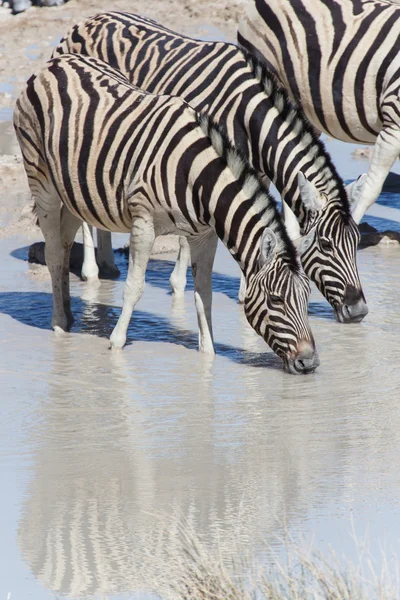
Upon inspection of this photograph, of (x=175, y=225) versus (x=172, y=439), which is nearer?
(x=172, y=439)

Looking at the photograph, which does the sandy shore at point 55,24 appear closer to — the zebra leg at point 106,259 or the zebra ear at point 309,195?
the zebra leg at point 106,259

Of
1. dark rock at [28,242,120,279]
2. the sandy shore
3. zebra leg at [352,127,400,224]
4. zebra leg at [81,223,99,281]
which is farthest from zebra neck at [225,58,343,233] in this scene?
the sandy shore

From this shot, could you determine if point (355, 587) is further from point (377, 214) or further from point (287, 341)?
point (377, 214)

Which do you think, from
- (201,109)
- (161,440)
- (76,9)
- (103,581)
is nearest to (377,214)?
(201,109)

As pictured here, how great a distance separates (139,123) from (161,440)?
268 centimetres

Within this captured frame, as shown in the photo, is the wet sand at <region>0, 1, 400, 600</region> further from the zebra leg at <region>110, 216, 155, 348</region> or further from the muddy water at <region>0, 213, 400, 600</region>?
the zebra leg at <region>110, 216, 155, 348</region>

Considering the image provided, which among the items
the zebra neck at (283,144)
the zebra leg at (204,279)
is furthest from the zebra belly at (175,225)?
the zebra neck at (283,144)

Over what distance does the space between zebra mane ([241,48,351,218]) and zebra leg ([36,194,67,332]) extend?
1.80 meters

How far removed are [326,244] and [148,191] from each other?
1356mm

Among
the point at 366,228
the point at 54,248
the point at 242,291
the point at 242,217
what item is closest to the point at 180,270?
the point at 242,291

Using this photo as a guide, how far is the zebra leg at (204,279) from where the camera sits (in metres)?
7.99

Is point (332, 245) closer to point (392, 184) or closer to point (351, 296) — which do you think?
point (351, 296)

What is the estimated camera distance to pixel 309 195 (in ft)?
26.7

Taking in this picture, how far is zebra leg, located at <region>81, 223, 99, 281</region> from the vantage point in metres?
10.3
